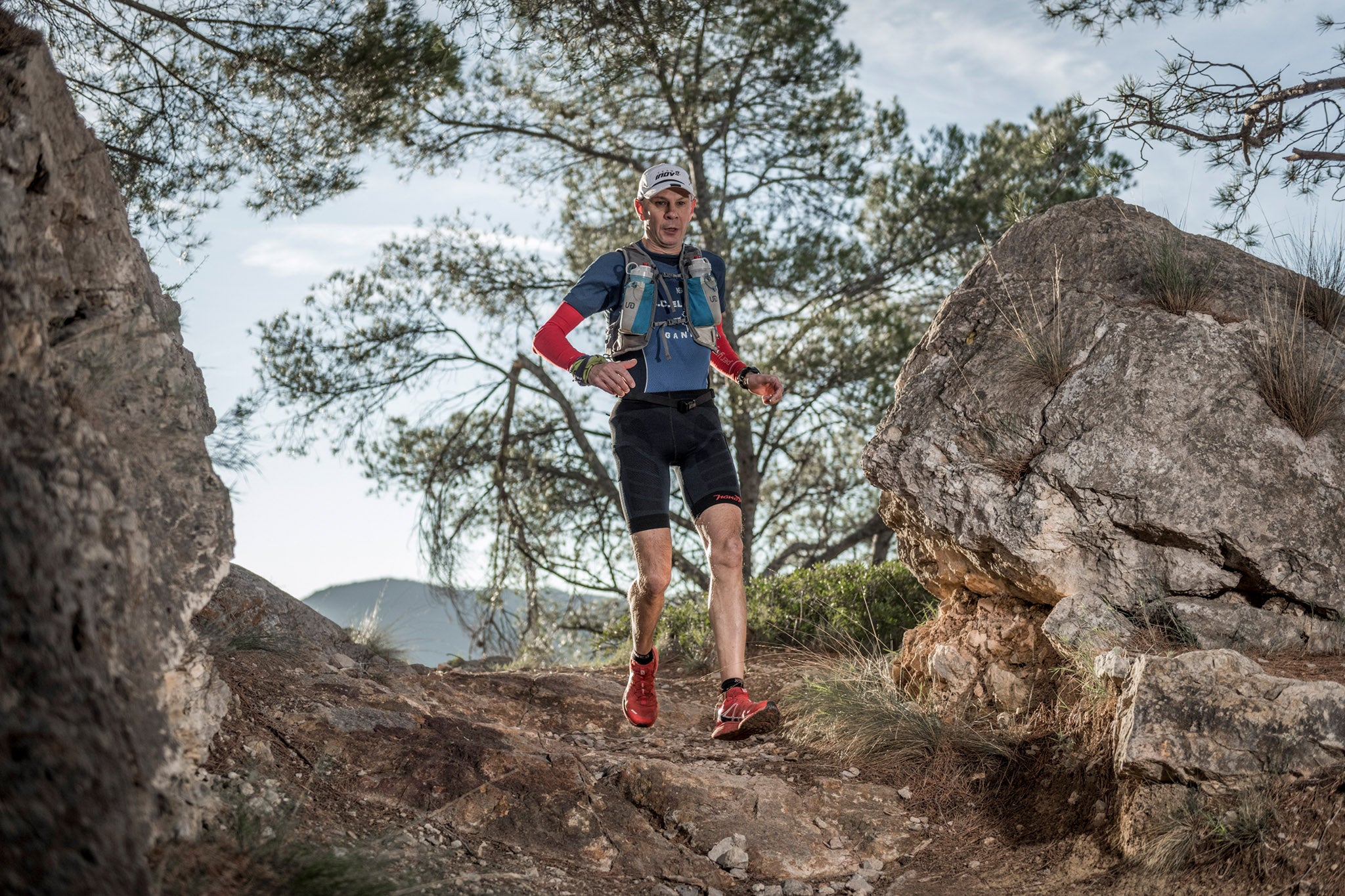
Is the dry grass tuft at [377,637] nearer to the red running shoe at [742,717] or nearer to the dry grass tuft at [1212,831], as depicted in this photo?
the red running shoe at [742,717]

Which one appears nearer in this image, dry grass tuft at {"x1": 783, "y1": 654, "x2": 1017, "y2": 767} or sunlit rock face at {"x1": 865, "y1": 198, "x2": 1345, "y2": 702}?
sunlit rock face at {"x1": 865, "y1": 198, "x2": 1345, "y2": 702}

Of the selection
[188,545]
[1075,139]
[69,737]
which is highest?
[1075,139]

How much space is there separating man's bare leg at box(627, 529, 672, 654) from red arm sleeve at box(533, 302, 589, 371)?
89 centimetres

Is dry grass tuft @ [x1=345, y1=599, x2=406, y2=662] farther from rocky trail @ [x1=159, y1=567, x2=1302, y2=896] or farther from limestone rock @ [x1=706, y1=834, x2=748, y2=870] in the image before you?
limestone rock @ [x1=706, y1=834, x2=748, y2=870]

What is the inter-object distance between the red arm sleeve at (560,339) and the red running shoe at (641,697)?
5.12ft

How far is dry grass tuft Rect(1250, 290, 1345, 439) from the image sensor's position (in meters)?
4.33

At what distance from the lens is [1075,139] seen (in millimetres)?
7562

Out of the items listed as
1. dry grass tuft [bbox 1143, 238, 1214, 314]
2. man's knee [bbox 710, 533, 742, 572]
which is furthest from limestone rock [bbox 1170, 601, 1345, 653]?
man's knee [bbox 710, 533, 742, 572]

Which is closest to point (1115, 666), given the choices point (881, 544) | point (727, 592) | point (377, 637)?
point (727, 592)

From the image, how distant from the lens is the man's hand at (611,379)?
4.40m

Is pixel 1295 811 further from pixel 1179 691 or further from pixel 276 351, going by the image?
pixel 276 351

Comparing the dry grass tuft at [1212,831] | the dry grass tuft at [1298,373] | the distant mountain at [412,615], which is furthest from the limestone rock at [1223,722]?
the distant mountain at [412,615]

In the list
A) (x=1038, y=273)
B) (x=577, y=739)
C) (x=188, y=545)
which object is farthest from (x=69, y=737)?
(x=1038, y=273)

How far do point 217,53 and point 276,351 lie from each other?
12.4 feet
